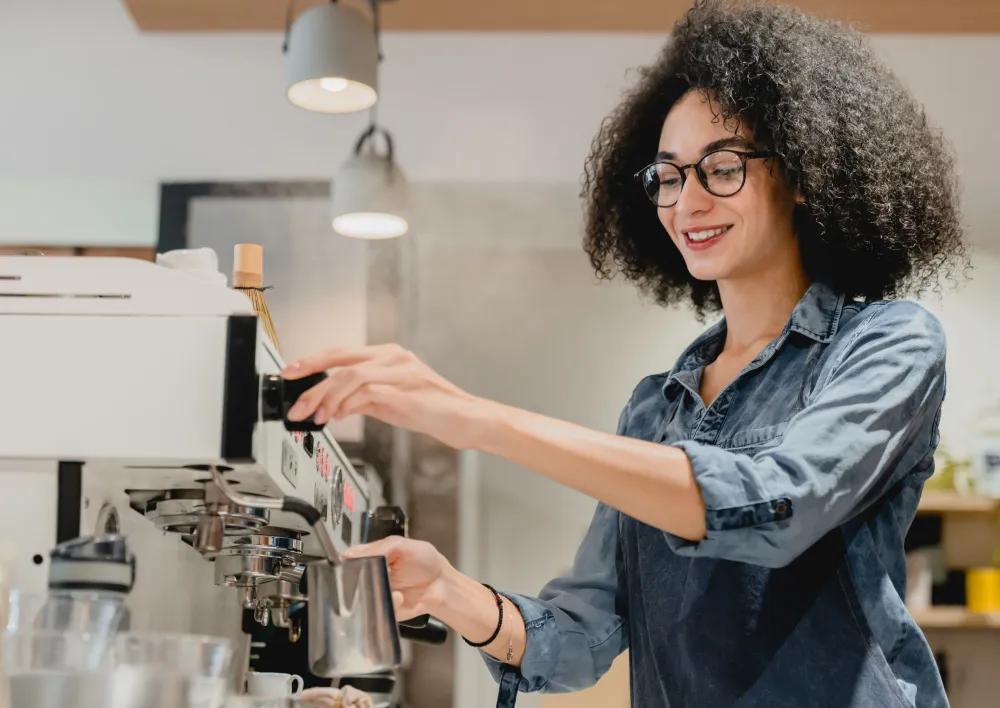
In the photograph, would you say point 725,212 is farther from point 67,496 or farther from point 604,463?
point 67,496

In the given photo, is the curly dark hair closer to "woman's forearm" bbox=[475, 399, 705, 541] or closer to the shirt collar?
the shirt collar

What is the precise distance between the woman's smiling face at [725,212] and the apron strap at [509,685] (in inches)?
19.1

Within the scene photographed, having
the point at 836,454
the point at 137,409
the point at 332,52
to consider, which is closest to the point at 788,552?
the point at 836,454

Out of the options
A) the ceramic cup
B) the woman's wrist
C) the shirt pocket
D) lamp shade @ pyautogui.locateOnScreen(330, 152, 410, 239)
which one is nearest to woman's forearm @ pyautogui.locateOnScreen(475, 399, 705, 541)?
the woman's wrist

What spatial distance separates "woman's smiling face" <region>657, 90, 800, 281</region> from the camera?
1211 millimetres

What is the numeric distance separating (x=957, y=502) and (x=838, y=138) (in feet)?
7.13

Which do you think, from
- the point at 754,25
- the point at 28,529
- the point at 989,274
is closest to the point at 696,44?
the point at 754,25

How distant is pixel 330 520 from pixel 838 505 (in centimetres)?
66

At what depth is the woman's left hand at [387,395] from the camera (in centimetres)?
86

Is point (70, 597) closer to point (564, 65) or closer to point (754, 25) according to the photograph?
point (754, 25)

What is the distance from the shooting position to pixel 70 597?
793 mm

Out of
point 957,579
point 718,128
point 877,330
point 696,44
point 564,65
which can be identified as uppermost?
point 564,65

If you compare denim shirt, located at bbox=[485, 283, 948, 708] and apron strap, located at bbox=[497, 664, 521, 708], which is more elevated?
denim shirt, located at bbox=[485, 283, 948, 708]

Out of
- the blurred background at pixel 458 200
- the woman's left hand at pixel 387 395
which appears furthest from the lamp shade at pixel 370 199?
the woman's left hand at pixel 387 395
